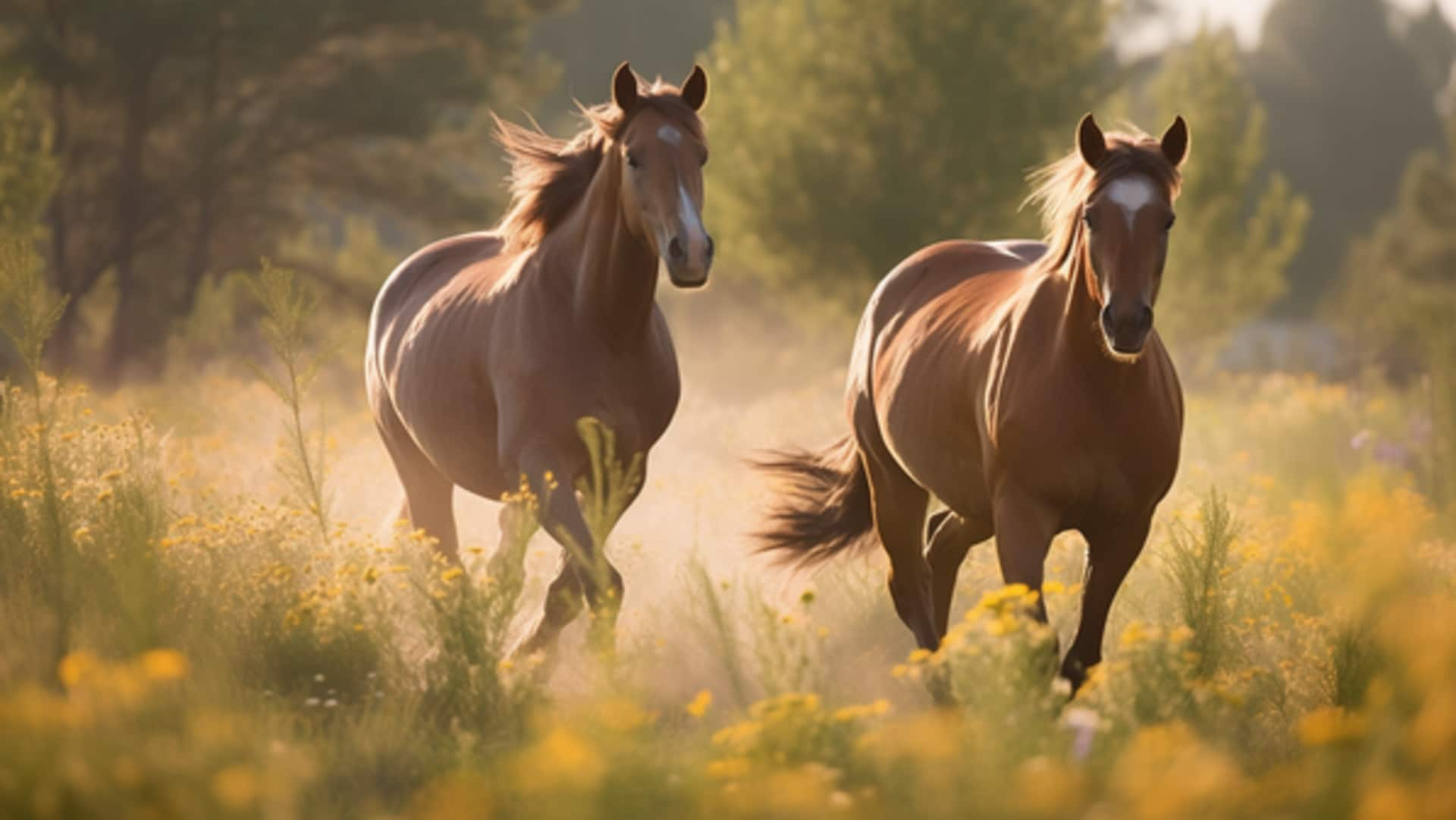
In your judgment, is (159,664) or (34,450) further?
(34,450)

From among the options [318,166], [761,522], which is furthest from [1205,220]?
[761,522]

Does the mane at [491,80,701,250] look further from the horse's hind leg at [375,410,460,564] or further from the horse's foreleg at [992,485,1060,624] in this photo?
the horse's foreleg at [992,485,1060,624]

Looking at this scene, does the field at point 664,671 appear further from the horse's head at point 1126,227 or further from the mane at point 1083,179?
the mane at point 1083,179

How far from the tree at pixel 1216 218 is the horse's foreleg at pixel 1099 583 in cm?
1636

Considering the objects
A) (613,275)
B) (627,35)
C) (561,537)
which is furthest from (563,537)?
(627,35)

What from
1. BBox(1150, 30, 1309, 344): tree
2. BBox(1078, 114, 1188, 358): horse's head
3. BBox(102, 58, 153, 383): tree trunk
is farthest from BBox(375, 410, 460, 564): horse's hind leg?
BBox(1150, 30, 1309, 344): tree

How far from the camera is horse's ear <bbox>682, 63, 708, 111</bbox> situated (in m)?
6.08

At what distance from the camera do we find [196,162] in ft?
67.4

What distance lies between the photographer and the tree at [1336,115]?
4547cm

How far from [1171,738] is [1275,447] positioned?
963cm

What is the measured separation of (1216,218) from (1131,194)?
17647mm

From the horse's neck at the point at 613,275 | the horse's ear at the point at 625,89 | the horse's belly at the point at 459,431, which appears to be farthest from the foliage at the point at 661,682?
the horse's ear at the point at 625,89

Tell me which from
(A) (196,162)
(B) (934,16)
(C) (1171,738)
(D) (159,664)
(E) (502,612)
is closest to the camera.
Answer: (D) (159,664)

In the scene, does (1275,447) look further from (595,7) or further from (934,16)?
(595,7)
